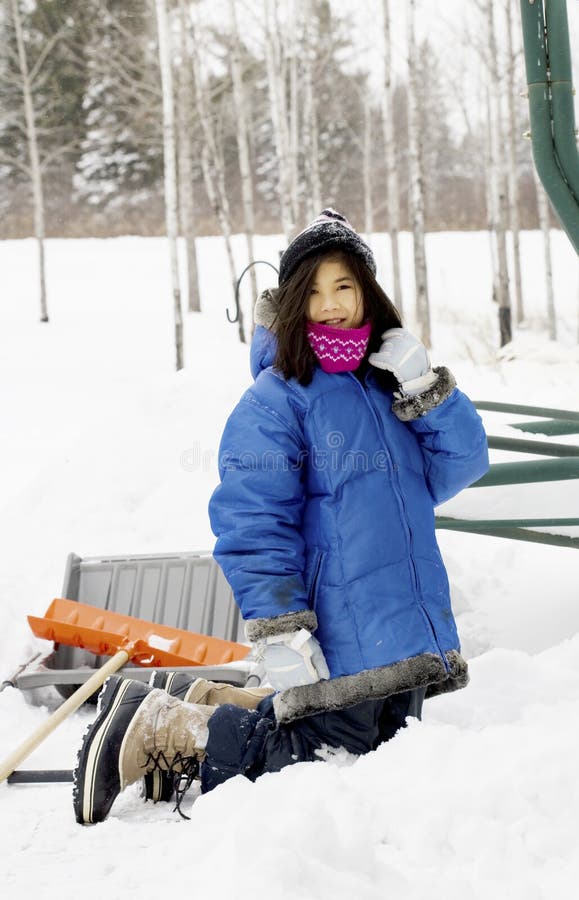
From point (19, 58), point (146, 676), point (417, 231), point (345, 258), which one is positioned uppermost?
point (19, 58)

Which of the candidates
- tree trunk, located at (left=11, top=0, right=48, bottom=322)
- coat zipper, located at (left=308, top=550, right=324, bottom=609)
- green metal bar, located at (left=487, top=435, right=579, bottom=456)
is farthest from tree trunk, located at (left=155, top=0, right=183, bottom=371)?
coat zipper, located at (left=308, top=550, right=324, bottom=609)

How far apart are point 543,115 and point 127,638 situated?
2585mm

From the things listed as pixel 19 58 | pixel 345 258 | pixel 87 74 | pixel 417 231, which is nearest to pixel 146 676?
pixel 345 258

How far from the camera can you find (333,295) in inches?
90.7

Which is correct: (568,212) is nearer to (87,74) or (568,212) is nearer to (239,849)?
(239,849)

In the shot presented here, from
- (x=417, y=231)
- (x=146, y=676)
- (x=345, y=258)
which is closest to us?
(x=345, y=258)

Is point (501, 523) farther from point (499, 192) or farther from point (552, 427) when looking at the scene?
point (499, 192)

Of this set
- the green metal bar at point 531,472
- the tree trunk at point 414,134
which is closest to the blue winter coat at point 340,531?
the green metal bar at point 531,472

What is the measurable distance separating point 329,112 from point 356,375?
2208 cm

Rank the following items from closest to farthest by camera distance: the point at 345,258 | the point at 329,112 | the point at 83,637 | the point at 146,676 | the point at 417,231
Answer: the point at 345,258 → the point at 146,676 → the point at 83,637 → the point at 417,231 → the point at 329,112

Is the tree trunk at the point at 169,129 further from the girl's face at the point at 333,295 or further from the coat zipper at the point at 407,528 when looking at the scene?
the coat zipper at the point at 407,528

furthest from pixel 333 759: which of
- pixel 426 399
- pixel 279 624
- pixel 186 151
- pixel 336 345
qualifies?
pixel 186 151

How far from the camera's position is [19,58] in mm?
15922

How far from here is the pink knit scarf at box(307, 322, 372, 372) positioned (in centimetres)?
228
